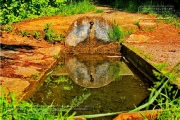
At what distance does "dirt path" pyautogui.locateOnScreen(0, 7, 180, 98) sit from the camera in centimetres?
764

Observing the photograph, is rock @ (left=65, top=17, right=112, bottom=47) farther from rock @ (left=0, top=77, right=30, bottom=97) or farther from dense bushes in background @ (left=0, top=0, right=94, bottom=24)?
rock @ (left=0, top=77, right=30, bottom=97)

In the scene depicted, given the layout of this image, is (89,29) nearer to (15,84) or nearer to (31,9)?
(31,9)

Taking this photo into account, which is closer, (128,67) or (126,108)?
(126,108)

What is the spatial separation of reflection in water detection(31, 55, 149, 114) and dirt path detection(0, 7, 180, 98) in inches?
15.7

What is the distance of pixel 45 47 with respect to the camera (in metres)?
11.4

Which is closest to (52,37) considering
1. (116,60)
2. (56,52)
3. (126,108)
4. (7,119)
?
(56,52)

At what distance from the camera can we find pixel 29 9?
15469 mm

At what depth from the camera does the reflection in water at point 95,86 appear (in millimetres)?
6848

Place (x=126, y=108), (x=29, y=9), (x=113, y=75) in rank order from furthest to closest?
(x=29, y=9)
(x=113, y=75)
(x=126, y=108)

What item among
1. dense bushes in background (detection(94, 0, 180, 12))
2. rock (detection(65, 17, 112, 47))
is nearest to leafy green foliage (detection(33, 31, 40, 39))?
rock (detection(65, 17, 112, 47))

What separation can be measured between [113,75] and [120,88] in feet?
4.57

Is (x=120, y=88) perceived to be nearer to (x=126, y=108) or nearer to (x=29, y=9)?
(x=126, y=108)

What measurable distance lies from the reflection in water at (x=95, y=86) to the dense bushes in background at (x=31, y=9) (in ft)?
16.2

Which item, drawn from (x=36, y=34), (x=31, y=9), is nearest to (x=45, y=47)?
(x=36, y=34)
